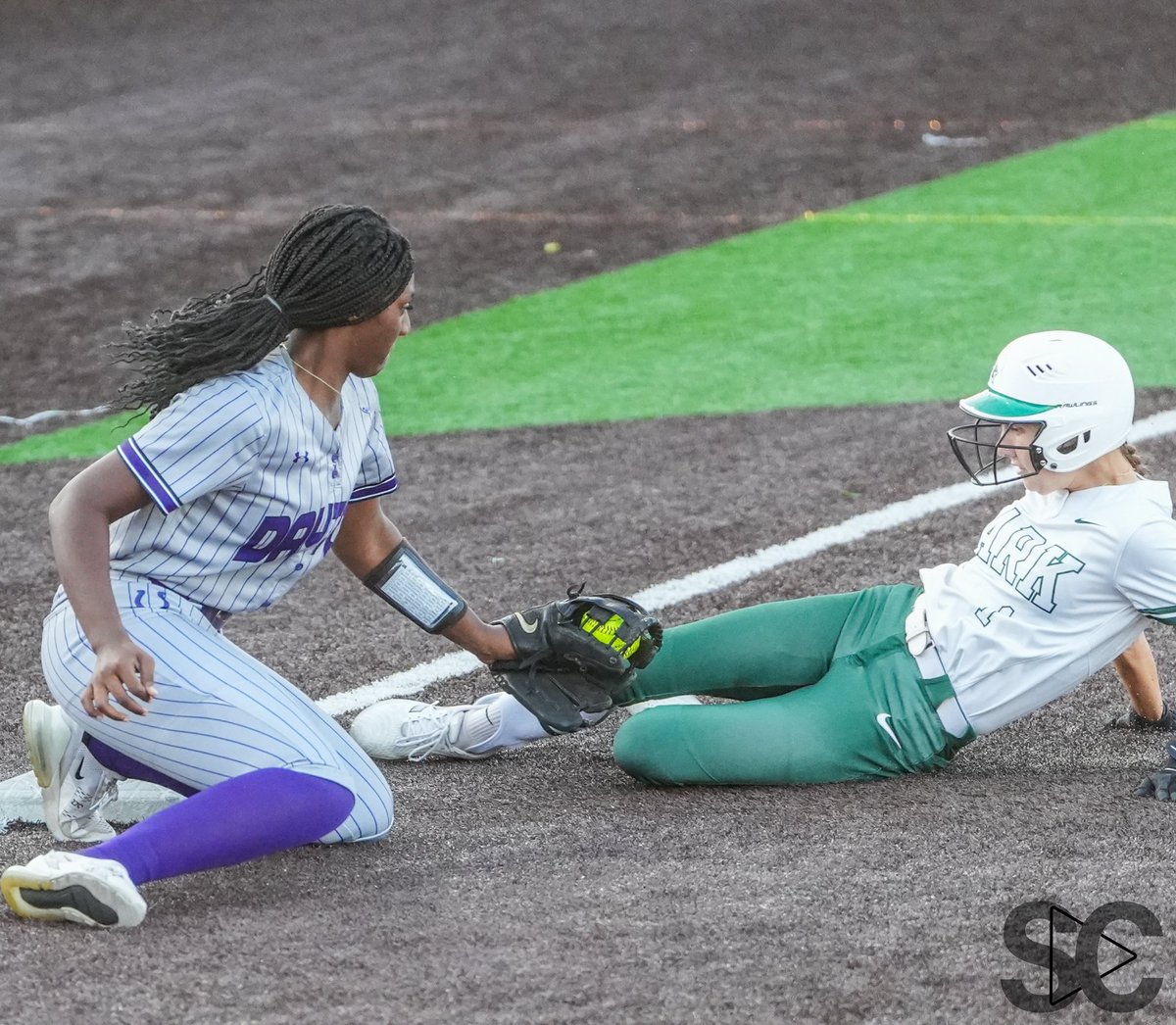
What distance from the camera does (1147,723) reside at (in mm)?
4234

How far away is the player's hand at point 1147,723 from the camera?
166 inches

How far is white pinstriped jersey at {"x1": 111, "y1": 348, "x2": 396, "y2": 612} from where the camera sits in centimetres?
338

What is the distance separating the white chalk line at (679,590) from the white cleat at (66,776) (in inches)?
8.7

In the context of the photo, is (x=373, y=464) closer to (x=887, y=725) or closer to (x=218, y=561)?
(x=218, y=561)

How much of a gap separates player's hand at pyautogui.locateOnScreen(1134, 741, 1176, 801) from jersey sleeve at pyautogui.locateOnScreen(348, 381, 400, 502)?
1.81 metres

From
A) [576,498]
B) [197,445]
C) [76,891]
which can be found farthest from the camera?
[576,498]

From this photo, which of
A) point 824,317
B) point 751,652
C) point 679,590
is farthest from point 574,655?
point 824,317

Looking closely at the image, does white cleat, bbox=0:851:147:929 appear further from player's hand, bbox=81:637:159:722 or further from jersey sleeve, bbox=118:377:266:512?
jersey sleeve, bbox=118:377:266:512

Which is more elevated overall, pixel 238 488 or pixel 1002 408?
pixel 238 488

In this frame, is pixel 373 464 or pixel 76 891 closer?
pixel 76 891

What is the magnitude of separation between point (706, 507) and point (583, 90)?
834 centimetres

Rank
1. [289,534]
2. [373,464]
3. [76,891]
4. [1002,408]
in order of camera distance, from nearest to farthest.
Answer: [76,891], [289,534], [1002,408], [373,464]

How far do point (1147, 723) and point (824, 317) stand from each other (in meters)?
4.54

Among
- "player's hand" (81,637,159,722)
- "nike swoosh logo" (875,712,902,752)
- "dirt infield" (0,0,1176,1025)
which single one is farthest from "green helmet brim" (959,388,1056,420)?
"player's hand" (81,637,159,722)
